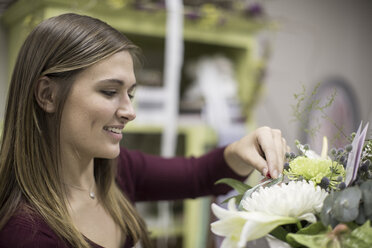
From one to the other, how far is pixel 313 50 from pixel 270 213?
7.87 feet

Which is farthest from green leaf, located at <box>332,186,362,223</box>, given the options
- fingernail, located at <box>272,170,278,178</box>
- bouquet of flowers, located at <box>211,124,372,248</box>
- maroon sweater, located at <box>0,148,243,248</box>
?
maroon sweater, located at <box>0,148,243,248</box>

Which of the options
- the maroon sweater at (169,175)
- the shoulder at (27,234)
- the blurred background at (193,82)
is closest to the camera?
the shoulder at (27,234)

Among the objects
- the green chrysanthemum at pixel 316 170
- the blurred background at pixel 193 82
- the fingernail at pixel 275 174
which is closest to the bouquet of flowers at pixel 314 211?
the green chrysanthemum at pixel 316 170

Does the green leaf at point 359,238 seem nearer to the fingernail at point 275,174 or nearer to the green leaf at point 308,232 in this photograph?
the green leaf at point 308,232

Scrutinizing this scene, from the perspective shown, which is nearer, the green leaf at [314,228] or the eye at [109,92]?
the green leaf at [314,228]

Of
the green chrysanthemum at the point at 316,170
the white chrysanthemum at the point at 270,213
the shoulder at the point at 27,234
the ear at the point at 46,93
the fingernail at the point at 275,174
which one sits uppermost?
the ear at the point at 46,93

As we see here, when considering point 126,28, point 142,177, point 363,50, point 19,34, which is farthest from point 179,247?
point 363,50

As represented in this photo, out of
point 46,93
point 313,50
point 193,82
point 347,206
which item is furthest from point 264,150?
point 313,50

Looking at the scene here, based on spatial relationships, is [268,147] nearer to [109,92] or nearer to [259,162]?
[259,162]

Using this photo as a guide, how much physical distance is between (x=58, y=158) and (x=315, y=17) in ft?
7.82

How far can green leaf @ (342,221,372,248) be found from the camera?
440 mm

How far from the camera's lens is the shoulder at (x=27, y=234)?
2.19ft

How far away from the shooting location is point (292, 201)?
18.9 inches

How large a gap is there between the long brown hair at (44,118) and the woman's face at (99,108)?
0.02 meters
